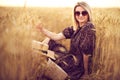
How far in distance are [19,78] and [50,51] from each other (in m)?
0.42

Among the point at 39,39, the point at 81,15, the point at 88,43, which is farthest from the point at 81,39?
the point at 39,39

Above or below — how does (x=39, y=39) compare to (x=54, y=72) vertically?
above

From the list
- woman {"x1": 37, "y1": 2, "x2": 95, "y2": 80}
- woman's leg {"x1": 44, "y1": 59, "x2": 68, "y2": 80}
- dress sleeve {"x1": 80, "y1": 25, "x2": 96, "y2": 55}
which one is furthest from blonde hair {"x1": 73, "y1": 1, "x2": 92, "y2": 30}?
woman's leg {"x1": 44, "y1": 59, "x2": 68, "y2": 80}

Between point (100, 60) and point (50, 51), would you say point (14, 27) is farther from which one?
point (100, 60)

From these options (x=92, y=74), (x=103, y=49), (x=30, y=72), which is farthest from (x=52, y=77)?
(x=103, y=49)

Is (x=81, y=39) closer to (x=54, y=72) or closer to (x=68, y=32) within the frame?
(x=68, y=32)

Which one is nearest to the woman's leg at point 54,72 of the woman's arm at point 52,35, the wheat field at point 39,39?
the wheat field at point 39,39

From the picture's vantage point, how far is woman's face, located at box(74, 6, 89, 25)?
2772 millimetres

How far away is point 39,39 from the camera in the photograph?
2.78 meters

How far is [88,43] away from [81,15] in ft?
0.96

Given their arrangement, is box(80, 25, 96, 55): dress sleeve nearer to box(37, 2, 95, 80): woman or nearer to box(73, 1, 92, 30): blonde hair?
box(37, 2, 95, 80): woman

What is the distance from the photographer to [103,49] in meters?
2.78

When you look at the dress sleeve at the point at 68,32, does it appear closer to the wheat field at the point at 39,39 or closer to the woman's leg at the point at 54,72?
the wheat field at the point at 39,39

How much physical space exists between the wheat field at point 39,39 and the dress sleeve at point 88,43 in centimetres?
5
